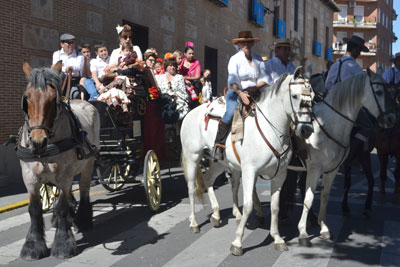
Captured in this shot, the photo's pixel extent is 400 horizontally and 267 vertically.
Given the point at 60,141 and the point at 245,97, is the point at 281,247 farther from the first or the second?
the point at 60,141

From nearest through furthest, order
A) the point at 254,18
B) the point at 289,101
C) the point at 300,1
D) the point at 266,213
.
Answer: the point at 289,101 → the point at 266,213 → the point at 254,18 → the point at 300,1

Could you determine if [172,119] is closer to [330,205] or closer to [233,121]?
[233,121]

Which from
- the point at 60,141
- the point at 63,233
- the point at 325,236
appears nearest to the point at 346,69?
the point at 325,236

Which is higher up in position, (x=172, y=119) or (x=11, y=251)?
(x=172, y=119)

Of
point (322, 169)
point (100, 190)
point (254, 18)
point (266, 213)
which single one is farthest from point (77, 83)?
point (254, 18)

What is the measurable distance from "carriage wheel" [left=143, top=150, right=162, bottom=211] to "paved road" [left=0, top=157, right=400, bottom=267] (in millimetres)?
207

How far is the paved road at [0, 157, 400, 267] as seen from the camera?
16.2 ft

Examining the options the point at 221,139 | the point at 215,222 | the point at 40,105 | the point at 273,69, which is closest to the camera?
the point at 40,105

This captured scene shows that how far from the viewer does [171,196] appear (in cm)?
836

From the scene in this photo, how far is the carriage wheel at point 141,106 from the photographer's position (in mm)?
7220

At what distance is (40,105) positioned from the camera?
4.52m

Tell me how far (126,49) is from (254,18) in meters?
19.6

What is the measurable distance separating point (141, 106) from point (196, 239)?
2.63 metres

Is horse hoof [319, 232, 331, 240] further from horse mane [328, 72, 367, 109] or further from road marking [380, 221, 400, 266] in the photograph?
horse mane [328, 72, 367, 109]
